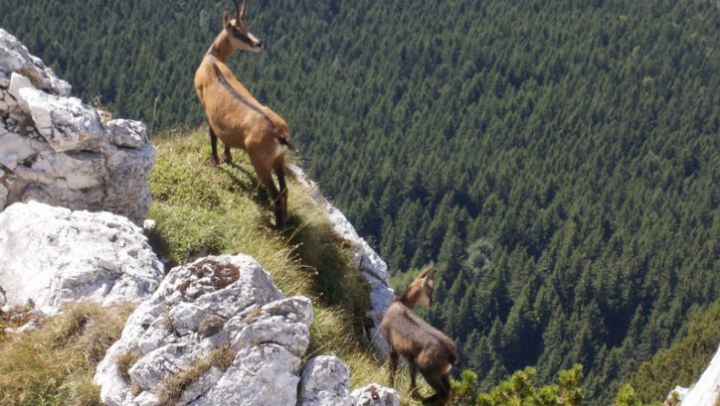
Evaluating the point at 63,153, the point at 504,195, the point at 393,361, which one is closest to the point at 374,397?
the point at 393,361

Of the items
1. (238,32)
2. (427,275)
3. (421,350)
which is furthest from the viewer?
(238,32)

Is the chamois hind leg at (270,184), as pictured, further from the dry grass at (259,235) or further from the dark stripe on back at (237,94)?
the dark stripe on back at (237,94)

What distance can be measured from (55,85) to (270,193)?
117 inches

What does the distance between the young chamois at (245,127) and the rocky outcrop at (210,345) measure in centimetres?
477

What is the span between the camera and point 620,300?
15138cm

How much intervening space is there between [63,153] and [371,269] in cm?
478

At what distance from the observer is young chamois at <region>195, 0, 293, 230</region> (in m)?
12.8

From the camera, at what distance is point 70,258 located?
29.0 feet

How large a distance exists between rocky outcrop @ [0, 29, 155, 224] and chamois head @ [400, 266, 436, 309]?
329cm

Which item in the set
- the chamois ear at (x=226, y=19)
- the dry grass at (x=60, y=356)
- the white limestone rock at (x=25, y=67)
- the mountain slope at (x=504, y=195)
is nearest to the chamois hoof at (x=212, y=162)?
the chamois ear at (x=226, y=19)

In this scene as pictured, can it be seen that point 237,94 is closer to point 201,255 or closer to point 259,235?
point 259,235

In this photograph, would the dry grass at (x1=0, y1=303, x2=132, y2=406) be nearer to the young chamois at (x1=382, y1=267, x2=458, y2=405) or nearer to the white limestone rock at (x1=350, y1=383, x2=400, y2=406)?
the white limestone rock at (x1=350, y1=383, x2=400, y2=406)

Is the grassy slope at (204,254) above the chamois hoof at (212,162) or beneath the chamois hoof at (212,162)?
above

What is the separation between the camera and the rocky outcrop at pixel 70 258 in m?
8.62
